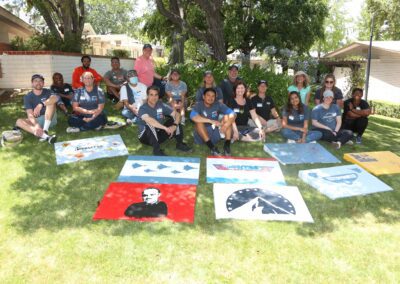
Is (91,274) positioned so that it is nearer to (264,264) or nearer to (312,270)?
(264,264)

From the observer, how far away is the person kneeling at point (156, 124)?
624cm

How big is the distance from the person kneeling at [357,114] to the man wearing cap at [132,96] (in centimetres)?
491

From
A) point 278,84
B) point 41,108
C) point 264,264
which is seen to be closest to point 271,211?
point 264,264

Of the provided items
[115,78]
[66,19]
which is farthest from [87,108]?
[66,19]

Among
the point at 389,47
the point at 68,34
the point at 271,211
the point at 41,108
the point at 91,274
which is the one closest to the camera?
the point at 91,274

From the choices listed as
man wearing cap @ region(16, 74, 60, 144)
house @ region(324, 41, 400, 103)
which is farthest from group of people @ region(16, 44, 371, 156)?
house @ region(324, 41, 400, 103)

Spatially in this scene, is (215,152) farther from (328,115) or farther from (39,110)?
(39,110)

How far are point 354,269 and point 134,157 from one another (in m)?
4.01

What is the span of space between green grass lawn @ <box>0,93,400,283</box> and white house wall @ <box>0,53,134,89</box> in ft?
25.9

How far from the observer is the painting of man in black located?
13.7 ft

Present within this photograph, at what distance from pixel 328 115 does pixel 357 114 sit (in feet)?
2.75

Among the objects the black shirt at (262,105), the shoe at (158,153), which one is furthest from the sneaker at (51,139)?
the black shirt at (262,105)

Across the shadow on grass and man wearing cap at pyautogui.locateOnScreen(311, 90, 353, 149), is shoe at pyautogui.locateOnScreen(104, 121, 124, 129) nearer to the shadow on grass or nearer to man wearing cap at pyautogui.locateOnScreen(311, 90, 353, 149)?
the shadow on grass

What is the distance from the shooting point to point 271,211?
169 inches
